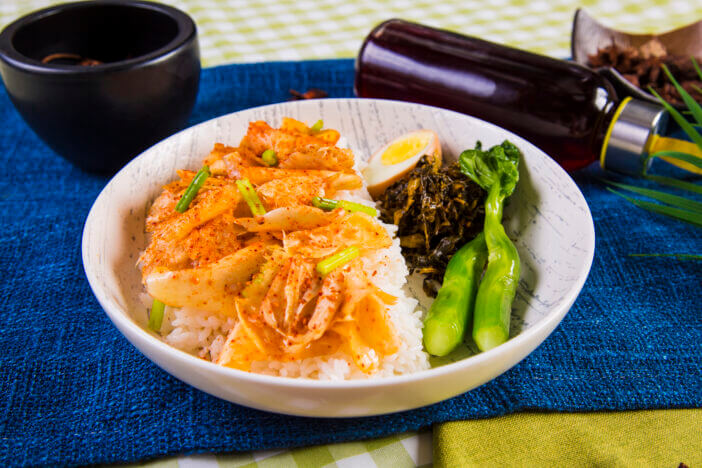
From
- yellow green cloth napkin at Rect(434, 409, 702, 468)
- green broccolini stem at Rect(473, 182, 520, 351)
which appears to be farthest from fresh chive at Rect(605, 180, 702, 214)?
yellow green cloth napkin at Rect(434, 409, 702, 468)

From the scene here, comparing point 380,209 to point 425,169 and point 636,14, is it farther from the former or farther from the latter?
point 636,14

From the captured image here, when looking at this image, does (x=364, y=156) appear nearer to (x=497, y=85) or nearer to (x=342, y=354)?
(x=497, y=85)

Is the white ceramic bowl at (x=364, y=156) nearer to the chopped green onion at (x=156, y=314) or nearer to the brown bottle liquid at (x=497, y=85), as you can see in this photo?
the chopped green onion at (x=156, y=314)

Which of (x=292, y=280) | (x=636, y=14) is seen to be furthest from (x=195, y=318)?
(x=636, y=14)

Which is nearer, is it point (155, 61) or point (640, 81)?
point (155, 61)

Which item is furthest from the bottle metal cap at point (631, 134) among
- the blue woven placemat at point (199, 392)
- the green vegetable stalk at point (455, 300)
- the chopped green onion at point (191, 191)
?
the chopped green onion at point (191, 191)
